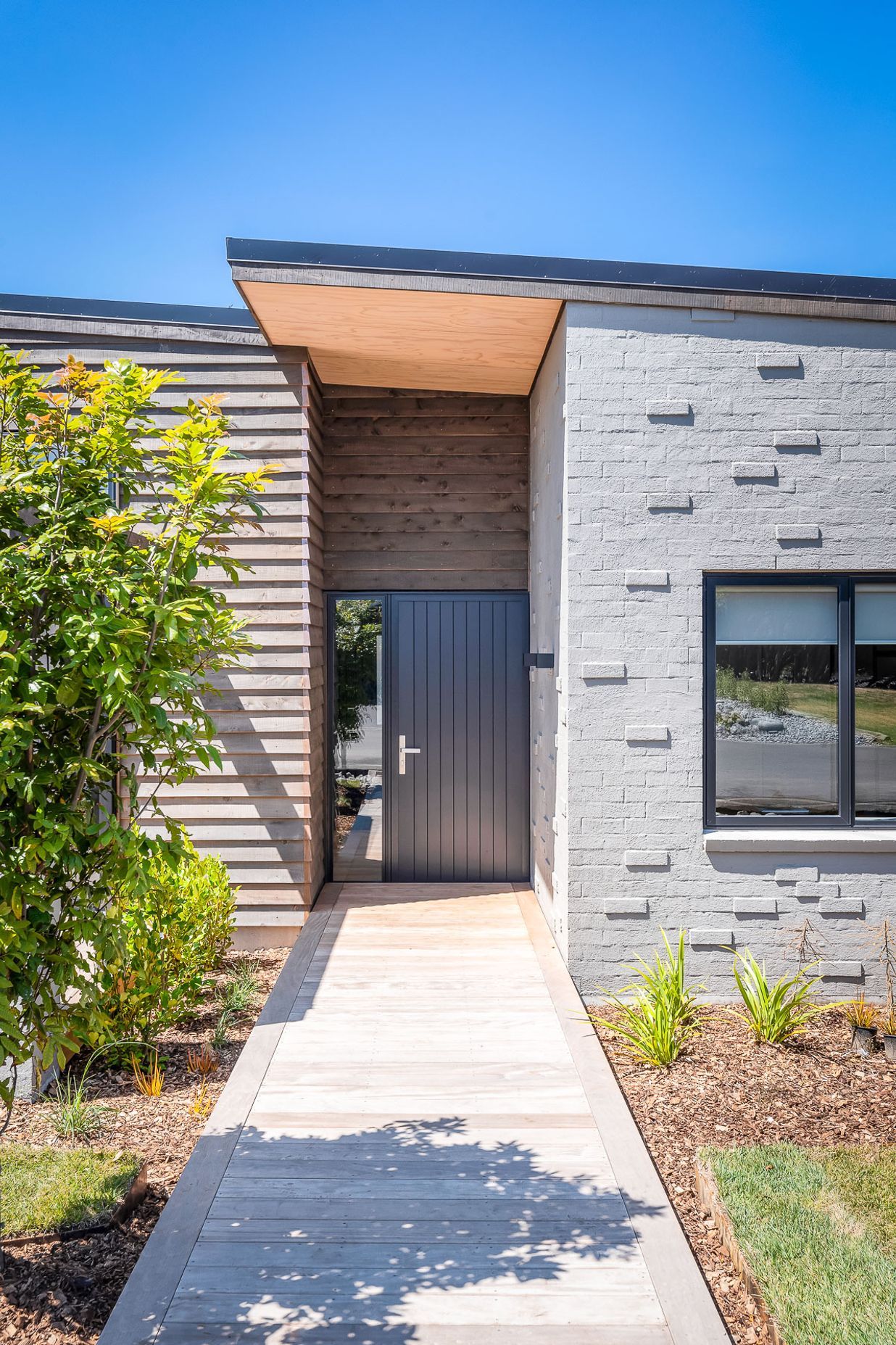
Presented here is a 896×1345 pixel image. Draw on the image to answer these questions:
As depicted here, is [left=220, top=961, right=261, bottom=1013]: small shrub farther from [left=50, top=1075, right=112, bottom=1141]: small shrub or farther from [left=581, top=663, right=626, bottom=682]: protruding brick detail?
[left=581, top=663, right=626, bottom=682]: protruding brick detail

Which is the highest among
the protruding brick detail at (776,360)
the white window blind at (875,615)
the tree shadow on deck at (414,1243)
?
the protruding brick detail at (776,360)

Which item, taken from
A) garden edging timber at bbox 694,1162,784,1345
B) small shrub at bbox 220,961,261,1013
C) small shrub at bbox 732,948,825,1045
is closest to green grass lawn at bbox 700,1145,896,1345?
garden edging timber at bbox 694,1162,784,1345

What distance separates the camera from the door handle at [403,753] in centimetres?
653

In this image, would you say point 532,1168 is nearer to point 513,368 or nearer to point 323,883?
point 323,883

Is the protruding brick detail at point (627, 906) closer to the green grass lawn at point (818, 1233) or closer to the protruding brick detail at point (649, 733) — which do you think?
the protruding brick detail at point (649, 733)

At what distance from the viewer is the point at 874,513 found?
452cm

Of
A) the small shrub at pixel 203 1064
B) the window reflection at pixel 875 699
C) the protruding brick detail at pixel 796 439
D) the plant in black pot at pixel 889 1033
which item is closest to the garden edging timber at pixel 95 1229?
the small shrub at pixel 203 1064

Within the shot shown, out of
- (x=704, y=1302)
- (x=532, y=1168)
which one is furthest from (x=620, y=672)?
(x=704, y=1302)

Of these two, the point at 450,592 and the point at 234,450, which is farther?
the point at 450,592

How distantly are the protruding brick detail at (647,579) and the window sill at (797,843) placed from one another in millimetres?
1338

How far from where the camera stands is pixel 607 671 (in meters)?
4.48

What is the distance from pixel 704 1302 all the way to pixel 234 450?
498 cm

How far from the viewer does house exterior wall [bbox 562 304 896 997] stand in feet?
14.7

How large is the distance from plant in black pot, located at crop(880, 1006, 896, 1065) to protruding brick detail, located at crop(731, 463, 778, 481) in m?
2.74
